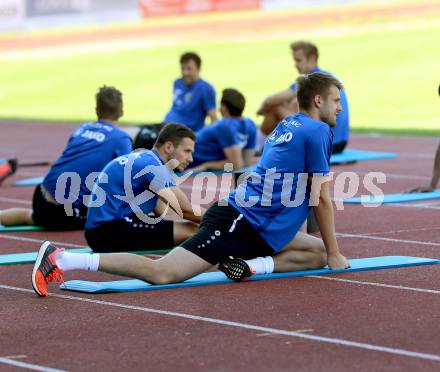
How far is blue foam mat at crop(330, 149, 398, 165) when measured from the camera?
1575cm

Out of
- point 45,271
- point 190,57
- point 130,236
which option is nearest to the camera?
point 45,271

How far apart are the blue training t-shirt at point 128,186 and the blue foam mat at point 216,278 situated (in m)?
0.86

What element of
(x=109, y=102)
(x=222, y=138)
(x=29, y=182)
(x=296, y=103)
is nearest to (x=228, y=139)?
(x=222, y=138)

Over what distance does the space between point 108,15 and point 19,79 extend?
445 centimetres

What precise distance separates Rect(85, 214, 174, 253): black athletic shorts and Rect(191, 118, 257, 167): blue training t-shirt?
5685mm

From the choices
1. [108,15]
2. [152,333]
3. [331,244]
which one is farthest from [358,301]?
[108,15]

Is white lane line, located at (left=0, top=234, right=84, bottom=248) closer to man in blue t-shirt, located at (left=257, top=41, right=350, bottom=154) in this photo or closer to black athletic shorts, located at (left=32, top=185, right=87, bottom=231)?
black athletic shorts, located at (left=32, top=185, right=87, bottom=231)

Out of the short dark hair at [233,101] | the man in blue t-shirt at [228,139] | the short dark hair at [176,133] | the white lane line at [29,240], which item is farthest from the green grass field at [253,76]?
the short dark hair at [176,133]

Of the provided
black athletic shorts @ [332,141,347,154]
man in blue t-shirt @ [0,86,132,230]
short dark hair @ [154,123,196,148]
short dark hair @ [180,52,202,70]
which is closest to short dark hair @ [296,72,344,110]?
short dark hair @ [154,123,196,148]

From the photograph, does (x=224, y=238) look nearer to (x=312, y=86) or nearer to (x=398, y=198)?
(x=312, y=86)

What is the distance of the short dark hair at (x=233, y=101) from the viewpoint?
46.8ft

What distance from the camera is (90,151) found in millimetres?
10484

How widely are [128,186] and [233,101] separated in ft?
19.3

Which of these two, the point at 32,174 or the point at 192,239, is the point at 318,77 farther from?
the point at 32,174
